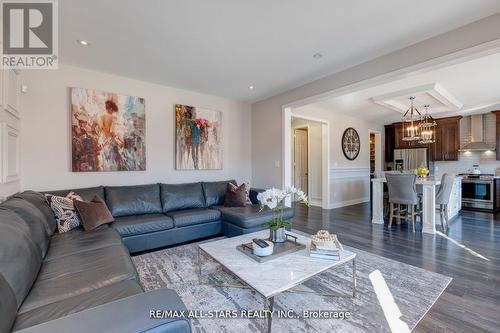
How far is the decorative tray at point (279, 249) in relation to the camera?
73.1 inches

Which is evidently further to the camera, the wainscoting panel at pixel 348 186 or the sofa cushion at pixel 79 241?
the wainscoting panel at pixel 348 186

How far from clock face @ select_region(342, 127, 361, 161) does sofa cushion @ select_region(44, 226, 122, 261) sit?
5.77m

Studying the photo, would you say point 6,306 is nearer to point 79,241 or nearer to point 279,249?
point 79,241

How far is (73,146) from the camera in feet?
10.7

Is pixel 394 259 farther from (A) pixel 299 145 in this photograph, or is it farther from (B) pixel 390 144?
(B) pixel 390 144

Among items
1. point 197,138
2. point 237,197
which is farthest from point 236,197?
point 197,138

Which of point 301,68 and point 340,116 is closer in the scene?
point 301,68

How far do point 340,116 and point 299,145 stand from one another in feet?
5.06

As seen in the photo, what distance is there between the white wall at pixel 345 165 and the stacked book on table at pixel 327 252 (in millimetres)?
3939

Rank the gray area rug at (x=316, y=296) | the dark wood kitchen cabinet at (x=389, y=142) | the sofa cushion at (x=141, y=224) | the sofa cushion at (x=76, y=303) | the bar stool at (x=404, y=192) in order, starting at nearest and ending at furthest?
the sofa cushion at (x=76, y=303)
the gray area rug at (x=316, y=296)
the sofa cushion at (x=141, y=224)
the bar stool at (x=404, y=192)
the dark wood kitchen cabinet at (x=389, y=142)

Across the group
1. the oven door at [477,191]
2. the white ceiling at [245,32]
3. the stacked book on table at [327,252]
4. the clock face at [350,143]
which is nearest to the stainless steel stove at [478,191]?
the oven door at [477,191]

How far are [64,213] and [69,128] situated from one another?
1393mm

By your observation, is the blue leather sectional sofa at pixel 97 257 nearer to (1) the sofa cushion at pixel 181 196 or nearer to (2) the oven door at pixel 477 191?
(1) the sofa cushion at pixel 181 196

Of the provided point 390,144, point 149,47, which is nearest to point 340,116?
point 390,144
